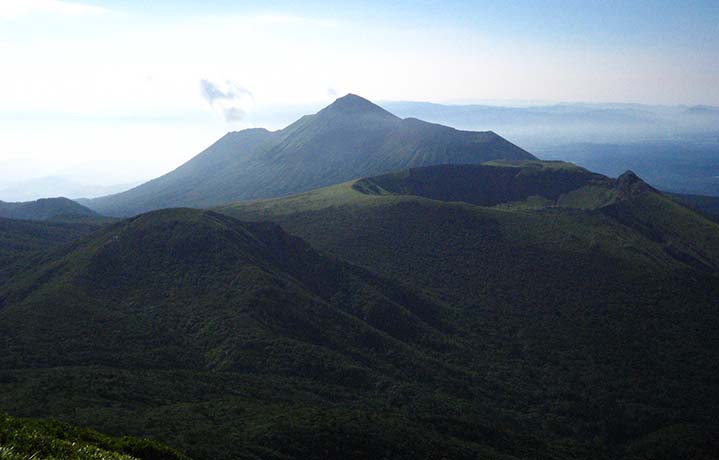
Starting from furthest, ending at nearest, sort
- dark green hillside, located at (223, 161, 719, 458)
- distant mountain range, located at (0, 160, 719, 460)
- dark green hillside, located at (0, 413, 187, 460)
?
1. dark green hillside, located at (223, 161, 719, 458)
2. distant mountain range, located at (0, 160, 719, 460)
3. dark green hillside, located at (0, 413, 187, 460)

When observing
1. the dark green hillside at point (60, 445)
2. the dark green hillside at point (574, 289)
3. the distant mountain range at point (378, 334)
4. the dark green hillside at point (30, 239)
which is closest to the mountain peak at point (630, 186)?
the dark green hillside at point (574, 289)

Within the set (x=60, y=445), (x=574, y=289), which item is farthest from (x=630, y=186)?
(x=60, y=445)

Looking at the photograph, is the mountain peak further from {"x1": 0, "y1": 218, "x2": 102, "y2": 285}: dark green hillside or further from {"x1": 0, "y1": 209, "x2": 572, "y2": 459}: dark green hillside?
{"x1": 0, "y1": 218, "x2": 102, "y2": 285}: dark green hillside

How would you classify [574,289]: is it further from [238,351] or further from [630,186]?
[630,186]

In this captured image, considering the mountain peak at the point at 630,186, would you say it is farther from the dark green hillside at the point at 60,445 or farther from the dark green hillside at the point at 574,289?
the dark green hillside at the point at 60,445

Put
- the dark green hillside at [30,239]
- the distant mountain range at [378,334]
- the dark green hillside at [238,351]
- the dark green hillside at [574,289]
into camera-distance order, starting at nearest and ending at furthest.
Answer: the dark green hillside at [238,351] < the distant mountain range at [378,334] < the dark green hillside at [574,289] < the dark green hillside at [30,239]

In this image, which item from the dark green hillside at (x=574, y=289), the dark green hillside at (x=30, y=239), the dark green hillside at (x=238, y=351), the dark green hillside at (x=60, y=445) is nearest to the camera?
the dark green hillside at (x=60, y=445)

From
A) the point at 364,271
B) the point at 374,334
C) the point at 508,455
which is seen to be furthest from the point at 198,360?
the point at 364,271

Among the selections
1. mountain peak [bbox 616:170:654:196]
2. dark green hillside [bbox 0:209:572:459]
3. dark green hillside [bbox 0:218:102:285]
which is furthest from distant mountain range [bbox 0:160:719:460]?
mountain peak [bbox 616:170:654:196]

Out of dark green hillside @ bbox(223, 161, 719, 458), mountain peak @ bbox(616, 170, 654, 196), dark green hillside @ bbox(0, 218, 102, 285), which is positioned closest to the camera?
dark green hillside @ bbox(223, 161, 719, 458)
